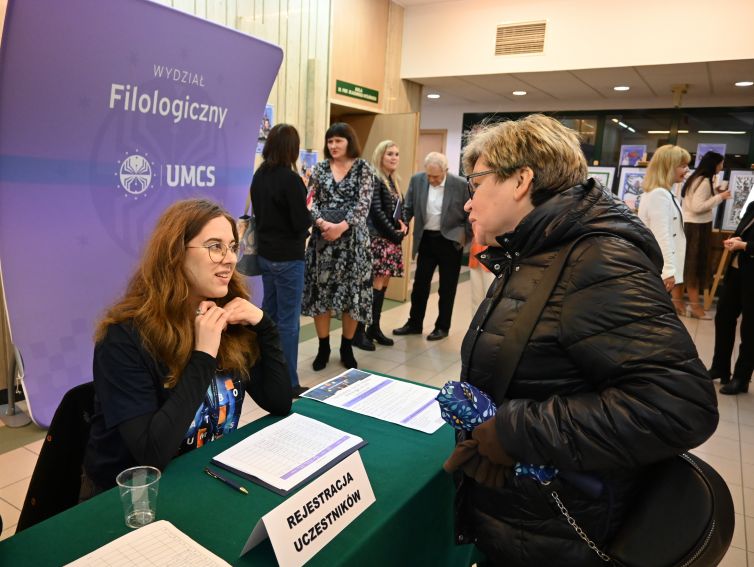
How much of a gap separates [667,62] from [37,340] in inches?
225

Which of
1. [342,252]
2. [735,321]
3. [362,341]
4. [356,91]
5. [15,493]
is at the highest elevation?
[356,91]

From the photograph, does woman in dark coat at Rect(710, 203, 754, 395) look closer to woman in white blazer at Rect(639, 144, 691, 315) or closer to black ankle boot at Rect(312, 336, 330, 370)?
woman in white blazer at Rect(639, 144, 691, 315)

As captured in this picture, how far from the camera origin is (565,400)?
3.03 feet

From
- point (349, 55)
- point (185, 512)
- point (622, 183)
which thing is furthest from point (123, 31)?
point (622, 183)

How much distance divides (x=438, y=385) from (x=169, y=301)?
2.48 meters

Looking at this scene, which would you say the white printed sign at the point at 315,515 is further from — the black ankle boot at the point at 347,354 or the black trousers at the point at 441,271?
the black trousers at the point at 441,271

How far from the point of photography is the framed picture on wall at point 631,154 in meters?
7.68

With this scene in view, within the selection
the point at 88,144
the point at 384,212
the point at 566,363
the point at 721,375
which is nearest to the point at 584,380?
the point at 566,363

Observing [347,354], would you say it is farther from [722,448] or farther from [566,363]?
[566,363]

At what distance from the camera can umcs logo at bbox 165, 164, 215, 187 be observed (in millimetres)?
2752

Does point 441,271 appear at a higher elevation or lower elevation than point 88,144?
lower

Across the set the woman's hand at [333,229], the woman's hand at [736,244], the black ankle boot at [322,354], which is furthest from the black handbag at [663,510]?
the woman's hand at [736,244]

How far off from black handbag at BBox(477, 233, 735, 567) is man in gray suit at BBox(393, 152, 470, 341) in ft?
11.5

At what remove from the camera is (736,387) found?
12.3 feet
